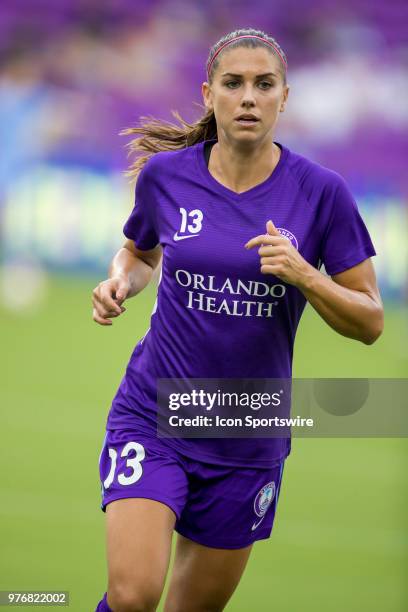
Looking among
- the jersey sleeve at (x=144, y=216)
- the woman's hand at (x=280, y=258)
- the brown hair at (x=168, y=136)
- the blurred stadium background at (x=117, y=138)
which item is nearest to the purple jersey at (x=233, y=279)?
the jersey sleeve at (x=144, y=216)

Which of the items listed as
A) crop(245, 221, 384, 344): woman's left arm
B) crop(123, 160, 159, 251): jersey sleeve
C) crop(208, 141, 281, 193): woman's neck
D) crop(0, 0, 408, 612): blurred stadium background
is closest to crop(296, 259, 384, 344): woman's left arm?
crop(245, 221, 384, 344): woman's left arm

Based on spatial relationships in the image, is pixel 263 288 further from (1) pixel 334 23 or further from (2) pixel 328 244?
(1) pixel 334 23

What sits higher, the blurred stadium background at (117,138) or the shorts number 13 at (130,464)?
the blurred stadium background at (117,138)

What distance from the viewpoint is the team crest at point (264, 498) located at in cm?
401

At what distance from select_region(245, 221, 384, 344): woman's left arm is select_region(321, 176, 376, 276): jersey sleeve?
0.10ft

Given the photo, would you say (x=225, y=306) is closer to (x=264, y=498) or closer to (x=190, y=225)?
(x=190, y=225)

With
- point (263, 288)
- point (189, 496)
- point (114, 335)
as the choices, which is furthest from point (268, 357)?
point (114, 335)

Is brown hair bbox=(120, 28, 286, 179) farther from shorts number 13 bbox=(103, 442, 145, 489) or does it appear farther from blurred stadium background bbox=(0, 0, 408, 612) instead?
blurred stadium background bbox=(0, 0, 408, 612)

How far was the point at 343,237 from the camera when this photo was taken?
12.7 ft

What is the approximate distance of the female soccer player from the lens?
380 centimetres

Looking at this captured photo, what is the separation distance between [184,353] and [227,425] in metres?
0.29

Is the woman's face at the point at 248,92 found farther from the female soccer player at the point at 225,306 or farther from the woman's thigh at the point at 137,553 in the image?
the woman's thigh at the point at 137,553

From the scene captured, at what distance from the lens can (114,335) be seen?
10.9 meters

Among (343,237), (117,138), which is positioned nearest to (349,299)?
(343,237)
